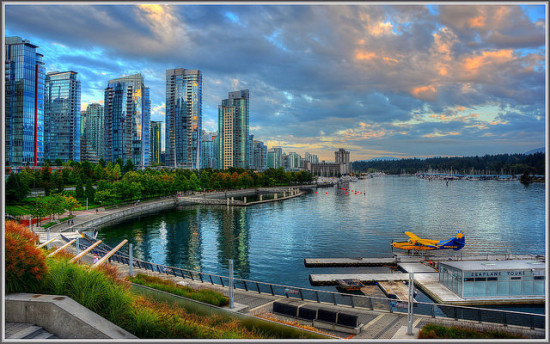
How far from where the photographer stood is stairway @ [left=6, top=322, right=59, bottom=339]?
312 inches

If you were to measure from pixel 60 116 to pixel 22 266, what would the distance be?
14288 centimetres

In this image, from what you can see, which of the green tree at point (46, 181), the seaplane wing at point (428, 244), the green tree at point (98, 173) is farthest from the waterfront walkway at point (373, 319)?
the green tree at point (98, 173)

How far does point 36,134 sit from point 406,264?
88.8m

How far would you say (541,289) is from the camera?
72.7 ft

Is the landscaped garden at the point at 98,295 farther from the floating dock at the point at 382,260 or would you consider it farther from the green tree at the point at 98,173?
the green tree at the point at 98,173

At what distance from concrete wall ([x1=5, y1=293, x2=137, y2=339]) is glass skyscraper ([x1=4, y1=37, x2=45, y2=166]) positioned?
282 ft

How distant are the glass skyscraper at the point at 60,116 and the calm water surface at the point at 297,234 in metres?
84.5

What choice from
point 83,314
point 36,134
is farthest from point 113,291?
point 36,134

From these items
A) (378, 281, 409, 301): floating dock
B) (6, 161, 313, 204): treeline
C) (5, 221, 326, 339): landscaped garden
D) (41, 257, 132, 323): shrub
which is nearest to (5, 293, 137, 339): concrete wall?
(5, 221, 326, 339): landscaped garden

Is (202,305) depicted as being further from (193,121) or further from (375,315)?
(193,121)

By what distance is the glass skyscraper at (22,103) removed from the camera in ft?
258

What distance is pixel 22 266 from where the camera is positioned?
9492 mm

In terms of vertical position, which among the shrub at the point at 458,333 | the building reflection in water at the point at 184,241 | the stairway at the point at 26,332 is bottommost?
the building reflection in water at the point at 184,241

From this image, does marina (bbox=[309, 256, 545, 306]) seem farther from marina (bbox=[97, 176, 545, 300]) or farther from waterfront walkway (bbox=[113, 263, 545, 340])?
waterfront walkway (bbox=[113, 263, 545, 340])
